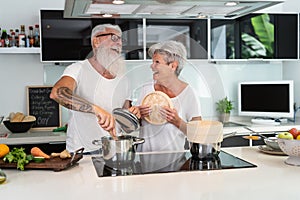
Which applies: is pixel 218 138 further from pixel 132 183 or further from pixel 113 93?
pixel 113 93

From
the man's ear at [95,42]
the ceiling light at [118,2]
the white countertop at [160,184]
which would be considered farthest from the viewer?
the man's ear at [95,42]

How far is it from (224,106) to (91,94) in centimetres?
180

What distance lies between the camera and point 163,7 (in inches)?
71.0

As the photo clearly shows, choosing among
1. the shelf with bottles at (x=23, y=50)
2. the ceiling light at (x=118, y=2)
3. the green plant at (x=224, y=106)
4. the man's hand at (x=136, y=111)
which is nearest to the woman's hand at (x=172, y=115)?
the man's hand at (x=136, y=111)

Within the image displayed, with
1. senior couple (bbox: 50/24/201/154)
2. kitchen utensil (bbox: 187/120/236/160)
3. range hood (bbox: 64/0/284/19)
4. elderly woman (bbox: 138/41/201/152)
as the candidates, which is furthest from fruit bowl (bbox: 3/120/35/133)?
kitchen utensil (bbox: 187/120/236/160)

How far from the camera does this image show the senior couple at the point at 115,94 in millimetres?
1997

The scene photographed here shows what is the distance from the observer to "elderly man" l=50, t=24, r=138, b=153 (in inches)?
84.1

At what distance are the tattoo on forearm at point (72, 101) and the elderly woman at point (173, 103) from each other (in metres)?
0.31

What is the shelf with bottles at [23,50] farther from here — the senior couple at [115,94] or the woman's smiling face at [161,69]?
the woman's smiling face at [161,69]

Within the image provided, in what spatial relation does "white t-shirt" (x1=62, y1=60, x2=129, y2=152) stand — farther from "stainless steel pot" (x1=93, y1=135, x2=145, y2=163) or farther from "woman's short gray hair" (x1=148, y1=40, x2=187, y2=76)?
"stainless steel pot" (x1=93, y1=135, x2=145, y2=163)

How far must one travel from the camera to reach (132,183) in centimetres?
145

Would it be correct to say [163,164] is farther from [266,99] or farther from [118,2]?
[266,99]

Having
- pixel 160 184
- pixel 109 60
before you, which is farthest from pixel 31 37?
pixel 160 184

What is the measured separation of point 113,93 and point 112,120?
45 centimetres
